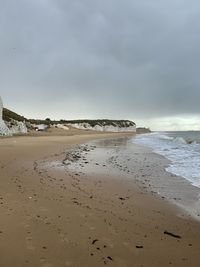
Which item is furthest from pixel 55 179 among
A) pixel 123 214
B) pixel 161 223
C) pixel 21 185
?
pixel 161 223

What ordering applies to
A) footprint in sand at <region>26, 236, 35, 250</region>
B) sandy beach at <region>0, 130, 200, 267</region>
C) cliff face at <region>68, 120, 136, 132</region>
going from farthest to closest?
cliff face at <region>68, 120, 136, 132</region>
footprint in sand at <region>26, 236, 35, 250</region>
sandy beach at <region>0, 130, 200, 267</region>

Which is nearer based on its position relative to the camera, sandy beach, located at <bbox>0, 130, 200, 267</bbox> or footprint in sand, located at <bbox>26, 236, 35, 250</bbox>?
sandy beach, located at <bbox>0, 130, 200, 267</bbox>

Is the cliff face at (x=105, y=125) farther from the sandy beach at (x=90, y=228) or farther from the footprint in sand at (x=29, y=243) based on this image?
the footprint in sand at (x=29, y=243)

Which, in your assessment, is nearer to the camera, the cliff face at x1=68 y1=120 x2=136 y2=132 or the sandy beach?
the sandy beach

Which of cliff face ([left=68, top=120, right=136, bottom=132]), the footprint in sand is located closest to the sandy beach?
the footprint in sand

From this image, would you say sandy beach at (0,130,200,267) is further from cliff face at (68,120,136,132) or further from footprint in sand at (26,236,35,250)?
cliff face at (68,120,136,132)

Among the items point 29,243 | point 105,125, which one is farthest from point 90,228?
point 105,125

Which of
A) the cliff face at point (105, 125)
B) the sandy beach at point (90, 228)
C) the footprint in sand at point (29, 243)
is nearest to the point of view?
the sandy beach at point (90, 228)

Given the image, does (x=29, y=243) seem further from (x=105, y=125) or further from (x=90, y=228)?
(x=105, y=125)

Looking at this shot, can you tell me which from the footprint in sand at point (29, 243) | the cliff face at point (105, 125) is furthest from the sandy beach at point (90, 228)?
the cliff face at point (105, 125)

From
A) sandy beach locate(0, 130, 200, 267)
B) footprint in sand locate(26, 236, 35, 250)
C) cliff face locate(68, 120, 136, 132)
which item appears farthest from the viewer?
cliff face locate(68, 120, 136, 132)

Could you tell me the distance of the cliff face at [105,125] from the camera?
143 meters

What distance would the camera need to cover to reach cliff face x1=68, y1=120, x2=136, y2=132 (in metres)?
143

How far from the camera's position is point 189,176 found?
49.3 ft
